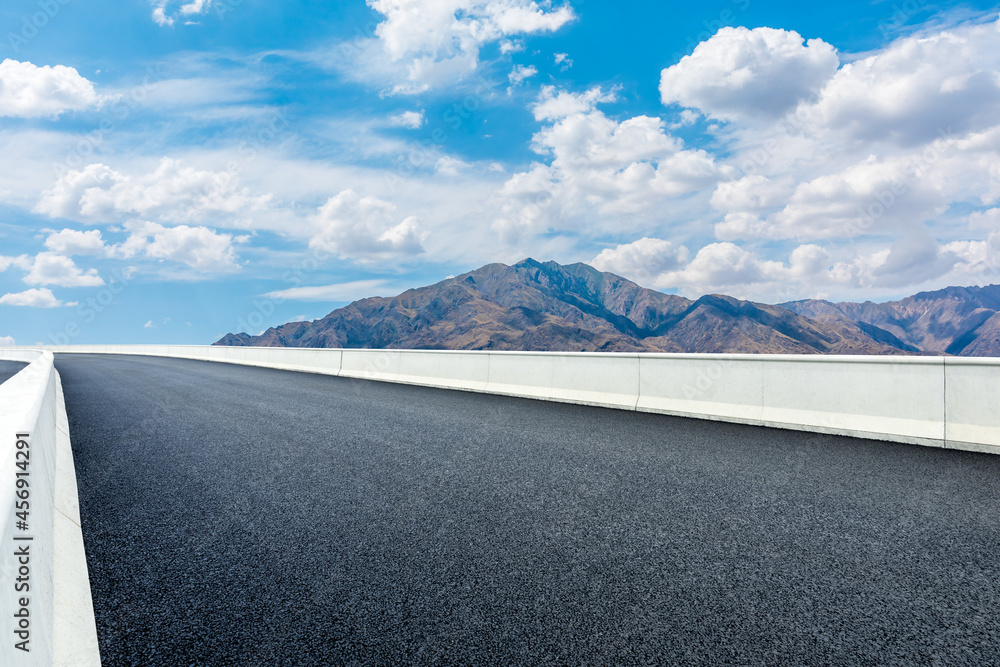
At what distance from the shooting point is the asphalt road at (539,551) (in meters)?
2.67

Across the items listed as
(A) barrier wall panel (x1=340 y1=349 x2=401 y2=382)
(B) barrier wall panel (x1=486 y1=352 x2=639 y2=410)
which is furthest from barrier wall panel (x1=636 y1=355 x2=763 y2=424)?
(A) barrier wall panel (x1=340 y1=349 x2=401 y2=382)

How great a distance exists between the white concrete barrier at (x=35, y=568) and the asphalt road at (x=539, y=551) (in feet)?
0.38

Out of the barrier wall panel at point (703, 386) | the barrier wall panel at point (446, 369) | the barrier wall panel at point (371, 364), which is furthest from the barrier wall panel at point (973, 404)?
the barrier wall panel at point (371, 364)

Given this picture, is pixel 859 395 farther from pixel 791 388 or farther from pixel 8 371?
pixel 8 371

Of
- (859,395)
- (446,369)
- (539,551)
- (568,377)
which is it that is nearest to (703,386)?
(859,395)

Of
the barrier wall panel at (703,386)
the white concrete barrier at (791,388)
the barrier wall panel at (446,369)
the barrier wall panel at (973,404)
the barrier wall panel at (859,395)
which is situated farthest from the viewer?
the barrier wall panel at (446,369)

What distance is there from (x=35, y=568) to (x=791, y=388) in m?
9.17

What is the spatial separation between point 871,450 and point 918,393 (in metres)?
1.24

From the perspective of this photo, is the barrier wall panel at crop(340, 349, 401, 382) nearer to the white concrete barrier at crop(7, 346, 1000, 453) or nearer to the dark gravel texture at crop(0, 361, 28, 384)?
the white concrete barrier at crop(7, 346, 1000, 453)

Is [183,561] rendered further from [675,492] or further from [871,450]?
[871,450]

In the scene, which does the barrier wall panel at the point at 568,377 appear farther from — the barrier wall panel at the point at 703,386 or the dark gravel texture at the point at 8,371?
the dark gravel texture at the point at 8,371

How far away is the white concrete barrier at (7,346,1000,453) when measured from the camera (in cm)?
743

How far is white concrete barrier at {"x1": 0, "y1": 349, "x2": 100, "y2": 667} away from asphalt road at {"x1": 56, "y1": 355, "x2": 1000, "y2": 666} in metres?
0.12

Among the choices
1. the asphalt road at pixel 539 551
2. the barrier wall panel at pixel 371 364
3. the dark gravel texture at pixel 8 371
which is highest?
the barrier wall panel at pixel 371 364
